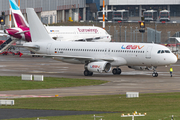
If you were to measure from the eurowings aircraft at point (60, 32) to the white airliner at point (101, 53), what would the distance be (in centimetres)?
2937

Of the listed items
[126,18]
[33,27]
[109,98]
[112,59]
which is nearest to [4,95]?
[109,98]

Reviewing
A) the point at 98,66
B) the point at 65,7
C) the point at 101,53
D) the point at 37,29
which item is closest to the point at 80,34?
the point at 37,29

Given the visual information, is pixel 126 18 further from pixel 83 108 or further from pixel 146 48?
pixel 83 108

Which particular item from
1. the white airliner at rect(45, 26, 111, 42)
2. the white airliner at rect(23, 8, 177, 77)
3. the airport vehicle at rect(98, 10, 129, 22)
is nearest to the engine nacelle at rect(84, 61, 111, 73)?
the white airliner at rect(23, 8, 177, 77)

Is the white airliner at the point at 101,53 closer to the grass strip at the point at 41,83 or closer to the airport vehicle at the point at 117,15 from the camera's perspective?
the grass strip at the point at 41,83

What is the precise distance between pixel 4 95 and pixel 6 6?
297 feet

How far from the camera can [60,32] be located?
95062 millimetres

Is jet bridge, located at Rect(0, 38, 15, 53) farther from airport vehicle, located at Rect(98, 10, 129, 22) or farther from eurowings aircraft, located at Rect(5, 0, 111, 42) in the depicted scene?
airport vehicle, located at Rect(98, 10, 129, 22)

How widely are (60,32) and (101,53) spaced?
4235 cm

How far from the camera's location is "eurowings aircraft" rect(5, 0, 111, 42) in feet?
289

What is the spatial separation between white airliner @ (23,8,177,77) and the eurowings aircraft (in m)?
29.4

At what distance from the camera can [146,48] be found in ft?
169

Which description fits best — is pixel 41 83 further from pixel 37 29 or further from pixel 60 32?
pixel 60 32

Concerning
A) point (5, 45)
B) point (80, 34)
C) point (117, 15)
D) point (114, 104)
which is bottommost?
point (5, 45)
